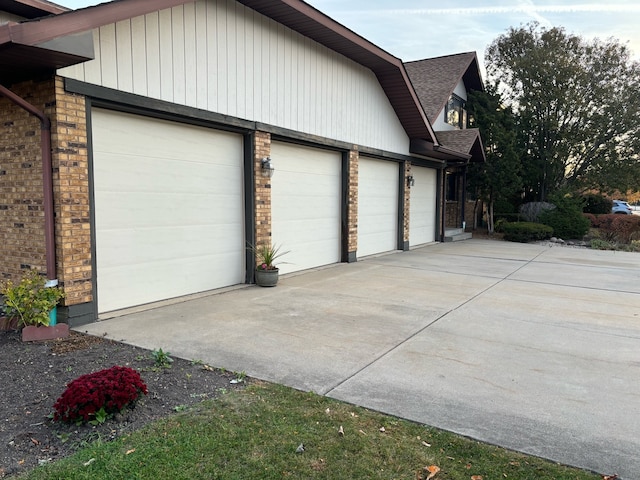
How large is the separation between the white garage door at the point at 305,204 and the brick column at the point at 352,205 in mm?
244

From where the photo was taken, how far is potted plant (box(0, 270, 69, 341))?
5117 mm

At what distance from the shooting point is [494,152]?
19.4 m

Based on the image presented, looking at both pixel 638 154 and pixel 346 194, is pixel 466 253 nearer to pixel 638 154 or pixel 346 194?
pixel 346 194

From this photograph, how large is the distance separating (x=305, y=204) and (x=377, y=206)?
3.41m

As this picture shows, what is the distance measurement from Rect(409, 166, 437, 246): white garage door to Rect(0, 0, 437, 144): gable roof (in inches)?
72.1

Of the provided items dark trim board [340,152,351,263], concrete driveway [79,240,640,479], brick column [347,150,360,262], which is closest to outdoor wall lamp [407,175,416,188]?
brick column [347,150,360,262]

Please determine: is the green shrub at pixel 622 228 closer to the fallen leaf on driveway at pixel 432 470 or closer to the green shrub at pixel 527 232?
the green shrub at pixel 527 232

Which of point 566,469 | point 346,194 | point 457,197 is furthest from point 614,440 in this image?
point 457,197

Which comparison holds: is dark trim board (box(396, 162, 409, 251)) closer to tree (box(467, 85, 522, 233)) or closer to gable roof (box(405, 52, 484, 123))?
gable roof (box(405, 52, 484, 123))

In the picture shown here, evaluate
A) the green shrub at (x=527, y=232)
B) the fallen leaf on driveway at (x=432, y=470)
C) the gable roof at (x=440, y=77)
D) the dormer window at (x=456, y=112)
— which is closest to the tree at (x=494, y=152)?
the dormer window at (x=456, y=112)

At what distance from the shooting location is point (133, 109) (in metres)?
6.43

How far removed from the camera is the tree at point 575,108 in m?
20.1

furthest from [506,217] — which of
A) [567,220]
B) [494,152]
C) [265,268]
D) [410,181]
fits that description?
[265,268]

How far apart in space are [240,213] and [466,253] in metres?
7.91
